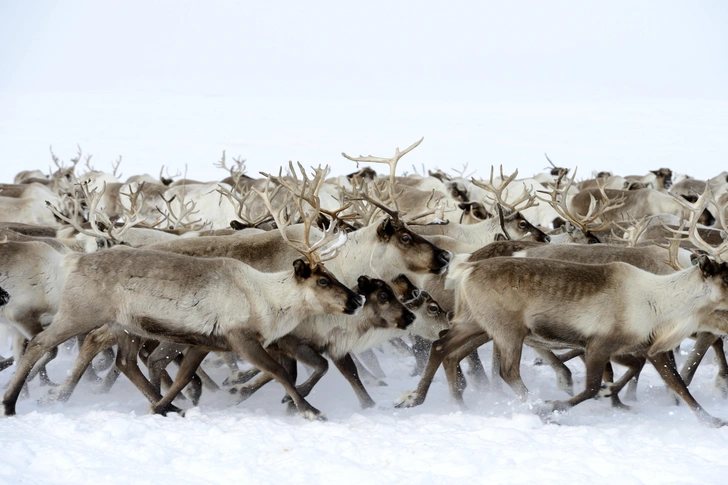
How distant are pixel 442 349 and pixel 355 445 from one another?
1.17 meters

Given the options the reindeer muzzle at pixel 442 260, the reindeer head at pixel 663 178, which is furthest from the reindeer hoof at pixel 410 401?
the reindeer head at pixel 663 178

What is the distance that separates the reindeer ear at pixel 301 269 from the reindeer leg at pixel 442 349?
84 cm

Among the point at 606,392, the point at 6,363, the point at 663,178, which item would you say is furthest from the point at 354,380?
the point at 663,178

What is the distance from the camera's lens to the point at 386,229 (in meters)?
5.59

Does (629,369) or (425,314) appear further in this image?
(425,314)

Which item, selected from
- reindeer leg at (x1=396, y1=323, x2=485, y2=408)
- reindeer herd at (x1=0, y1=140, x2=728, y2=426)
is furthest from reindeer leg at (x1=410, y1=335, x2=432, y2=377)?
reindeer leg at (x1=396, y1=323, x2=485, y2=408)

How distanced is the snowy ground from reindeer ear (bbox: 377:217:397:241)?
112 centimetres

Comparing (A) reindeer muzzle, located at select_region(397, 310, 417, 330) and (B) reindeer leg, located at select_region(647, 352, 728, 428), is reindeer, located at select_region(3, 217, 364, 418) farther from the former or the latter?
(B) reindeer leg, located at select_region(647, 352, 728, 428)

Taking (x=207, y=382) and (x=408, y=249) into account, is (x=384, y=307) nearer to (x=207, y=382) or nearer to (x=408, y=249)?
(x=408, y=249)

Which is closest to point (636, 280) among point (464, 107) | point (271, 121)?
point (271, 121)

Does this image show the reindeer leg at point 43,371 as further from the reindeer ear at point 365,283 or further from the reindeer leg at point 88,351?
the reindeer ear at point 365,283

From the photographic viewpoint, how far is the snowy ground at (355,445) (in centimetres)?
352

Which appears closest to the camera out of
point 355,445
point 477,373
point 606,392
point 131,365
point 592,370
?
point 355,445

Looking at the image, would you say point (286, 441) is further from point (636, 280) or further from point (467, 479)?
point (636, 280)
